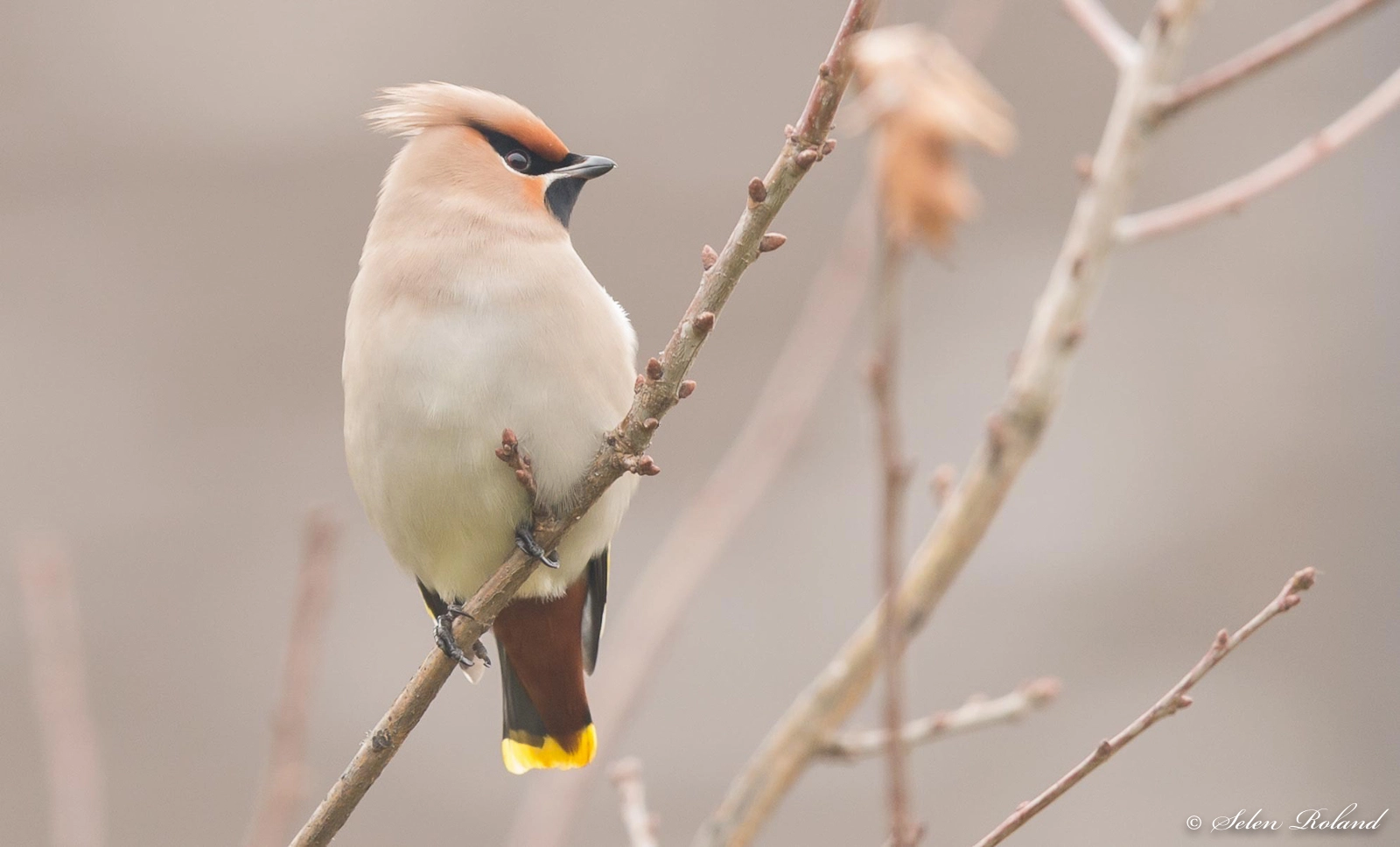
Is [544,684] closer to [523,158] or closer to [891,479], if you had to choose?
[523,158]

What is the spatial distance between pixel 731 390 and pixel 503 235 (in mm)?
4082

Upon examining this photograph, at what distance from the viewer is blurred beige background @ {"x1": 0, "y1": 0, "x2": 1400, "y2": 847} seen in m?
6.72

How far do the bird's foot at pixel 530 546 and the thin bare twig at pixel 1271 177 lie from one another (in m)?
0.99

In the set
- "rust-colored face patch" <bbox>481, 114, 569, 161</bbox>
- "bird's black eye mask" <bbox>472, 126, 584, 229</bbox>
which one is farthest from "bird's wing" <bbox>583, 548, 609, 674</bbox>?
"rust-colored face patch" <bbox>481, 114, 569, 161</bbox>

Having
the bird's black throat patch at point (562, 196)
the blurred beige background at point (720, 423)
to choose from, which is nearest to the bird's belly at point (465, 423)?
the bird's black throat patch at point (562, 196)

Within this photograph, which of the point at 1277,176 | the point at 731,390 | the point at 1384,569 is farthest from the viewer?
the point at 731,390

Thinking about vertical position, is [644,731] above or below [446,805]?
above

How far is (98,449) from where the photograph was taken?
729cm

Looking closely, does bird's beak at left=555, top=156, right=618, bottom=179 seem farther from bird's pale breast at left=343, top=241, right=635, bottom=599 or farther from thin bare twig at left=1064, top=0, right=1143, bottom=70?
thin bare twig at left=1064, top=0, right=1143, bottom=70

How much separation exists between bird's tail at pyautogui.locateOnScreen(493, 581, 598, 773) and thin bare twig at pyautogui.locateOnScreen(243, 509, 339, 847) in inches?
50.6

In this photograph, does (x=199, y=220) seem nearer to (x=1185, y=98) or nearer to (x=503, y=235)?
(x=503, y=235)

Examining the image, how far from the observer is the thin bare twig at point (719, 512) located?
2.19 m

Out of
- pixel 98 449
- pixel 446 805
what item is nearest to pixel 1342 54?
pixel 446 805

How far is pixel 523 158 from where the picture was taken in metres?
3.29
